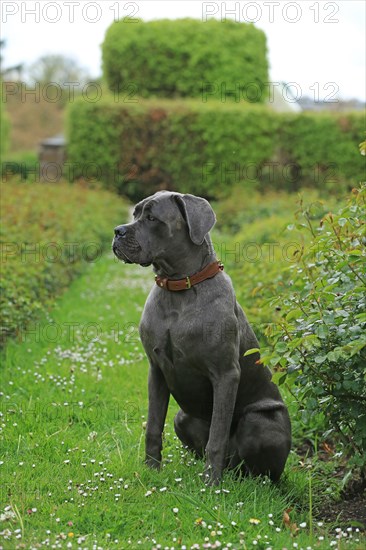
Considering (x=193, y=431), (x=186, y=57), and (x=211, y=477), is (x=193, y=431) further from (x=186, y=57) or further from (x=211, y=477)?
(x=186, y=57)

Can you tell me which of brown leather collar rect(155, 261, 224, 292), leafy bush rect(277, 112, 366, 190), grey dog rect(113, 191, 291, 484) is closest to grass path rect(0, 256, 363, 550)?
grey dog rect(113, 191, 291, 484)

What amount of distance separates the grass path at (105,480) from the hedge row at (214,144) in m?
11.0

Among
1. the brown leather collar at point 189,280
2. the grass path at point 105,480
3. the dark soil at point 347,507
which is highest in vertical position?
the brown leather collar at point 189,280

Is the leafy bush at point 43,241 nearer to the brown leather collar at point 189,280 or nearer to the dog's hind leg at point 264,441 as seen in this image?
the brown leather collar at point 189,280

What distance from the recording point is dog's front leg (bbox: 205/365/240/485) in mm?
3732

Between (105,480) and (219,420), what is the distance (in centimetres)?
72

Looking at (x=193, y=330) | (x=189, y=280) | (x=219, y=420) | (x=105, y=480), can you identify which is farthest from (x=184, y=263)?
(x=105, y=480)

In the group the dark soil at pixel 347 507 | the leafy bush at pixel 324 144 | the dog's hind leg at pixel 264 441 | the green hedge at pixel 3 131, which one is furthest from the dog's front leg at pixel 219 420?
the green hedge at pixel 3 131

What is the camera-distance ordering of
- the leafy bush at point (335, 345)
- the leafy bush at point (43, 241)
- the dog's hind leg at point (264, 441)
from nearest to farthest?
the leafy bush at point (335, 345), the dog's hind leg at point (264, 441), the leafy bush at point (43, 241)

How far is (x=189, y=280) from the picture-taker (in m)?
3.73

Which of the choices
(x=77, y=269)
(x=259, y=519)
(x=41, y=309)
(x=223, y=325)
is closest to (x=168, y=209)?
(x=223, y=325)

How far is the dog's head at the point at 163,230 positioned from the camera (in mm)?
3637

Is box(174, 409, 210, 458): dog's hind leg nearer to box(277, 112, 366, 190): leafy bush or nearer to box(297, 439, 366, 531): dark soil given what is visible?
box(297, 439, 366, 531): dark soil

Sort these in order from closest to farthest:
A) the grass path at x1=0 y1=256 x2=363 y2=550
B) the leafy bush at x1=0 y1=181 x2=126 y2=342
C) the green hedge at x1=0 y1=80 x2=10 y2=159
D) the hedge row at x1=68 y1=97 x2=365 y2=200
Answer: the grass path at x1=0 y1=256 x2=363 y2=550, the leafy bush at x1=0 y1=181 x2=126 y2=342, the hedge row at x1=68 y1=97 x2=365 y2=200, the green hedge at x1=0 y1=80 x2=10 y2=159
